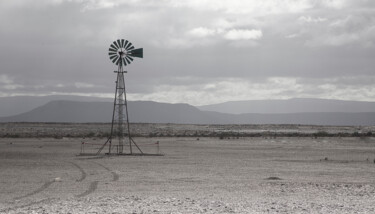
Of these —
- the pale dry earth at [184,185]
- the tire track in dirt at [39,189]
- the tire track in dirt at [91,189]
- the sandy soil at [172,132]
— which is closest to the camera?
the pale dry earth at [184,185]

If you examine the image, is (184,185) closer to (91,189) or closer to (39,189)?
(91,189)

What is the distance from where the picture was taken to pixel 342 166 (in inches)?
1009

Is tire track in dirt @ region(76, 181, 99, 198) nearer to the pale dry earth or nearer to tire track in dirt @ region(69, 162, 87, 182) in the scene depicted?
the pale dry earth

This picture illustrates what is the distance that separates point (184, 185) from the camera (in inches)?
706

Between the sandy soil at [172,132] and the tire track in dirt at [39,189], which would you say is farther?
the sandy soil at [172,132]

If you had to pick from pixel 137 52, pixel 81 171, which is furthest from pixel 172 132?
pixel 81 171

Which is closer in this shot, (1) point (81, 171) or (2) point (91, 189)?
(2) point (91, 189)

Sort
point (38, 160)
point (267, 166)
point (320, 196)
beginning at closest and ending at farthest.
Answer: point (320, 196) → point (267, 166) → point (38, 160)

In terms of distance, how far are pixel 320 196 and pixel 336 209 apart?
99.4 inches

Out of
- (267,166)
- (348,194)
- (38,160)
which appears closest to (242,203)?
(348,194)

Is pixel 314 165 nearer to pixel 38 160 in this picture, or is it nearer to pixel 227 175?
pixel 227 175

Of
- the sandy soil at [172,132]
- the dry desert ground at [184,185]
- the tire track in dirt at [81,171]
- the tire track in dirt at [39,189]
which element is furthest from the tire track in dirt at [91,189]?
the sandy soil at [172,132]

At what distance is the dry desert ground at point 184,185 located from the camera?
1251 cm

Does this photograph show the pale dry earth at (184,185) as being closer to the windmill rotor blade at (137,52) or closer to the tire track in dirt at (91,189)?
the tire track in dirt at (91,189)
